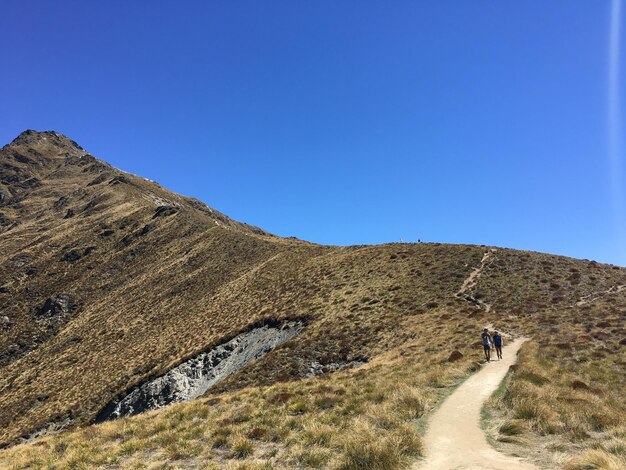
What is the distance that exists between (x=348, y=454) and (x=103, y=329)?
6922 cm

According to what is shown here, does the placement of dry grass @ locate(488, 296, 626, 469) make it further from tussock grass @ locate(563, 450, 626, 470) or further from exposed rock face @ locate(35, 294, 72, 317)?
exposed rock face @ locate(35, 294, 72, 317)

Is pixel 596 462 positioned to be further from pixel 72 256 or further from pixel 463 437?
pixel 72 256

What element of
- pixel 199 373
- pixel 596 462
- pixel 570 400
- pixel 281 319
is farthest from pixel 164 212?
pixel 596 462

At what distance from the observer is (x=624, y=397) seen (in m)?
17.4

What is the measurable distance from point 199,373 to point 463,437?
3646cm

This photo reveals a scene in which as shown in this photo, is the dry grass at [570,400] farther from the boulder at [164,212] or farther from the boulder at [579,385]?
the boulder at [164,212]

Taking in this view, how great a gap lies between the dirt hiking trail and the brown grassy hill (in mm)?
912

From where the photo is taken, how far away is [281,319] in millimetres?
47656

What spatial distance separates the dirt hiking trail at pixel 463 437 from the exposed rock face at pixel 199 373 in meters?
A: 26.3

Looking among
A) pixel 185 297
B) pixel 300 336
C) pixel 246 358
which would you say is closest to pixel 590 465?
pixel 300 336

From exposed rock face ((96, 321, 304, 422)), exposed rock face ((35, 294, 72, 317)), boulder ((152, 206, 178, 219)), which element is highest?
boulder ((152, 206, 178, 219))

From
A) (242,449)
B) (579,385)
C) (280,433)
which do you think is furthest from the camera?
(579,385)

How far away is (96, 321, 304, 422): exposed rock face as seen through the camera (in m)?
41.2

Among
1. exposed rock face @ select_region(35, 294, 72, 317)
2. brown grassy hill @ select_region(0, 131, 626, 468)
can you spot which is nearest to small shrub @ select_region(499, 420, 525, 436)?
brown grassy hill @ select_region(0, 131, 626, 468)
